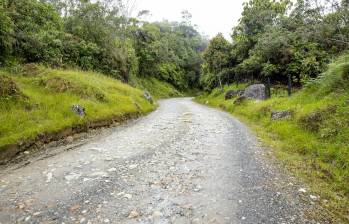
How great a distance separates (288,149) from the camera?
24.7ft

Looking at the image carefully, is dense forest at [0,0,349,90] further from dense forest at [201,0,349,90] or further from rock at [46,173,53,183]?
rock at [46,173,53,183]

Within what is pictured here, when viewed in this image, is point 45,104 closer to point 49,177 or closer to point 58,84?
point 58,84

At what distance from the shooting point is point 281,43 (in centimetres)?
2031

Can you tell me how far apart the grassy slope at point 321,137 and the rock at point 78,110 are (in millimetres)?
7496

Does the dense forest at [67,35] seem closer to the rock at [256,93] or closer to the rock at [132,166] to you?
the rock at [132,166]

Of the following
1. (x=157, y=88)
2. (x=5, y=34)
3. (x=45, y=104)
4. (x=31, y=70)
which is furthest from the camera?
(x=157, y=88)

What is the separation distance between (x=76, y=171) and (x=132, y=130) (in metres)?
5.04

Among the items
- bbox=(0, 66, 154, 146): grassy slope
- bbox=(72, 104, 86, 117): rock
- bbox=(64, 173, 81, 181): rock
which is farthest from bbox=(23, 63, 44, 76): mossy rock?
bbox=(64, 173, 81, 181): rock

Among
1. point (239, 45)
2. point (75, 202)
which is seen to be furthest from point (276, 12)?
point (75, 202)

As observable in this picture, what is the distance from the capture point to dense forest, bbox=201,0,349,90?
38.4 ft

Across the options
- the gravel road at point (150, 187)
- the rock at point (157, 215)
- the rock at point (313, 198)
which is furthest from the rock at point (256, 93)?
the rock at point (157, 215)

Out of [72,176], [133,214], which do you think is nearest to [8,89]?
[72,176]

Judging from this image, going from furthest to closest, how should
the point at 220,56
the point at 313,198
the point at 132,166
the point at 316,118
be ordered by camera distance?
the point at 220,56
the point at 316,118
the point at 132,166
the point at 313,198

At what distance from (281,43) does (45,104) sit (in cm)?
1855
